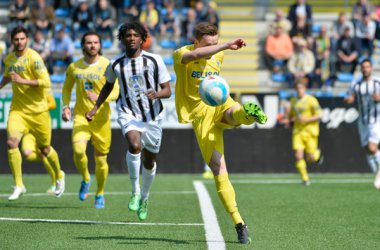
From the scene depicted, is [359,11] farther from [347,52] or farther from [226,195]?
[226,195]

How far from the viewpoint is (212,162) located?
952cm

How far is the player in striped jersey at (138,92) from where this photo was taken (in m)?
10.6

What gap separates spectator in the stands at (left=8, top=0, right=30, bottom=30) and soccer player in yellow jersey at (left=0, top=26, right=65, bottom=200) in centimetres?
1121

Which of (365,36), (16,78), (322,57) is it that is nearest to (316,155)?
(322,57)

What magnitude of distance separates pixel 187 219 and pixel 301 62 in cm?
1400

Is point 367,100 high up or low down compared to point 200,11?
down

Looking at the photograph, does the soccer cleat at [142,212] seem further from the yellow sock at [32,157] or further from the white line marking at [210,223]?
the yellow sock at [32,157]

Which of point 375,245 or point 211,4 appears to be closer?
point 375,245

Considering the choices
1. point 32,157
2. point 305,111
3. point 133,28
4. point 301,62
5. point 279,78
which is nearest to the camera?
point 133,28

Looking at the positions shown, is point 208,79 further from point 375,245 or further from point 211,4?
point 211,4

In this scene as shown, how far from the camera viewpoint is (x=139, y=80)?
34.9 feet

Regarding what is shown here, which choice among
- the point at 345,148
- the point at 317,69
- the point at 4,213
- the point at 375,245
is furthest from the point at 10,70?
the point at 317,69

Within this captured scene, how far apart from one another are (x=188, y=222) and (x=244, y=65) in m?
15.7

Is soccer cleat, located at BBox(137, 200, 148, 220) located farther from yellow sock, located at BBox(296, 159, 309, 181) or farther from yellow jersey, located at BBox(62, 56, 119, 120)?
yellow sock, located at BBox(296, 159, 309, 181)
